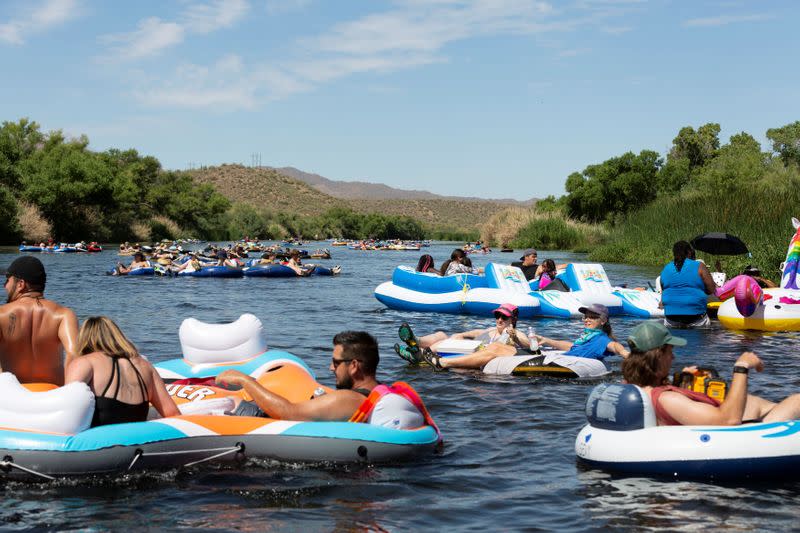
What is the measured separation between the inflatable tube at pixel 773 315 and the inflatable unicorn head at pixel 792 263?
36cm

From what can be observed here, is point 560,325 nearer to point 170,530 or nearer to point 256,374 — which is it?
point 256,374

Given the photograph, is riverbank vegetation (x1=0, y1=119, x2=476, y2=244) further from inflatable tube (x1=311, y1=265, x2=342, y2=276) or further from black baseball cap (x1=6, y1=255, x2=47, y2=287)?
black baseball cap (x1=6, y1=255, x2=47, y2=287)

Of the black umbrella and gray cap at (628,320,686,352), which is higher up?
the black umbrella

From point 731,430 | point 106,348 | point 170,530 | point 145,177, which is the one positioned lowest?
point 170,530

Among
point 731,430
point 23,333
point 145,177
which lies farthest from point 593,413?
point 145,177

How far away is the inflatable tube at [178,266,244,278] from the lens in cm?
2903

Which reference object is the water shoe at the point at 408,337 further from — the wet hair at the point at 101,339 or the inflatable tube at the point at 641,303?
the inflatable tube at the point at 641,303

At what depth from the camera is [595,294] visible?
54.6ft

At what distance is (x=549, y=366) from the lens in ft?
33.0

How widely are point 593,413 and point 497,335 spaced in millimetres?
4456

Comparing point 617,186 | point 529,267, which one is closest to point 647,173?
point 617,186

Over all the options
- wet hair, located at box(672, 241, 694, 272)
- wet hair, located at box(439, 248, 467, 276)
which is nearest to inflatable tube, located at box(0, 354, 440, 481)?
wet hair, located at box(672, 241, 694, 272)

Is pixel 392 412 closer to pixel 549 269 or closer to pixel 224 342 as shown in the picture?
pixel 224 342

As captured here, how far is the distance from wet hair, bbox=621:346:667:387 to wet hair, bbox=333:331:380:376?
181cm
